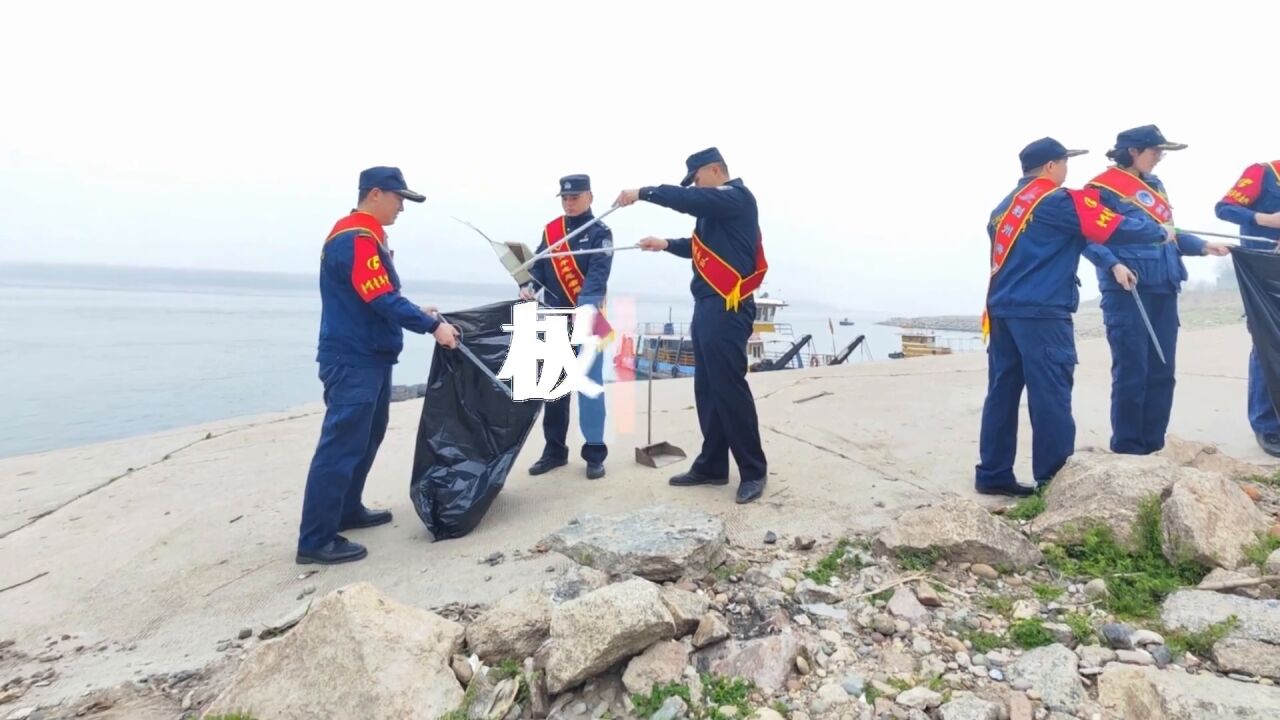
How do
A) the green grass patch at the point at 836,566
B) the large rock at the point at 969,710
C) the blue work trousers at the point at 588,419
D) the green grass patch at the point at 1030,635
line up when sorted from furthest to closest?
1. the blue work trousers at the point at 588,419
2. the green grass patch at the point at 836,566
3. the green grass patch at the point at 1030,635
4. the large rock at the point at 969,710

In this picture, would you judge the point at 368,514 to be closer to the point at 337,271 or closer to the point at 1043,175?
the point at 337,271

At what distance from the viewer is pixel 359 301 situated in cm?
287

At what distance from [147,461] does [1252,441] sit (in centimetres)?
730

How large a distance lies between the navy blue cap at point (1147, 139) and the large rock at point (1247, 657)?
2.77 meters

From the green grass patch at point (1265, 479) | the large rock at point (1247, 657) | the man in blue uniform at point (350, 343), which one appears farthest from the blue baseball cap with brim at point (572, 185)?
the green grass patch at point (1265, 479)

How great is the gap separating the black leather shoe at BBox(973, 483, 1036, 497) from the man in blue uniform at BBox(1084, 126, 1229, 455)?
2.97 ft

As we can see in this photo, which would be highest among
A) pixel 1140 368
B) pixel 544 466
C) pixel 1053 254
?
pixel 1053 254

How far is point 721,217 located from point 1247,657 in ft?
7.81

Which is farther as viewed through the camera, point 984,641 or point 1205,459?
point 1205,459

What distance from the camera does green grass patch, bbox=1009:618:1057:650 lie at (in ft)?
6.01

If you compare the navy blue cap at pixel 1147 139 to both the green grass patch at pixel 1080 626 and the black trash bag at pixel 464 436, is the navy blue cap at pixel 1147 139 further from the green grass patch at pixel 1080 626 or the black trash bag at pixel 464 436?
the black trash bag at pixel 464 436

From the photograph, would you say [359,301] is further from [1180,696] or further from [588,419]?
[1180,696]

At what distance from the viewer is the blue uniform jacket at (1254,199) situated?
404 cm

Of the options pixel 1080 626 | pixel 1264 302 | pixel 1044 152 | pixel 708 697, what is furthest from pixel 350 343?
pixel 1264 302
